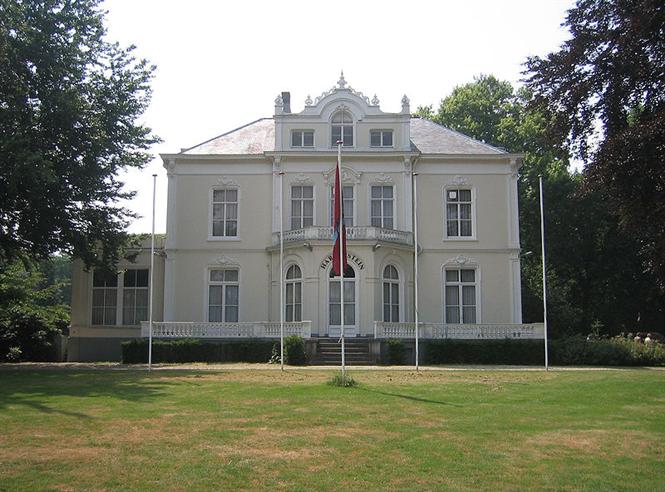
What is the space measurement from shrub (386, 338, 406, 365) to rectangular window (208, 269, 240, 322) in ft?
26.8

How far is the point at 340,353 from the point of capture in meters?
27.6

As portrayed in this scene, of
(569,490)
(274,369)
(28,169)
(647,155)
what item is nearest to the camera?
(569,490)

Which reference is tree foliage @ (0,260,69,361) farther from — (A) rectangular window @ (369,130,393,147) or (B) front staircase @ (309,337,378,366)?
(A) rectangular window @ (369,130,393,147)

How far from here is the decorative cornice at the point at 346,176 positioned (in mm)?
32250

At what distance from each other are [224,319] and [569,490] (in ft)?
82.2

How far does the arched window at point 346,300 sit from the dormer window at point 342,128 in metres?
6.22

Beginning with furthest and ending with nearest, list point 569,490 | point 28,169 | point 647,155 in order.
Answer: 1. point 28,169
2. point 647,155
3. point 569,490

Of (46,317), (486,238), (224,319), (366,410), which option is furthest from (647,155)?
(46,317)

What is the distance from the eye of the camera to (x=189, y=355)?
1103 inches

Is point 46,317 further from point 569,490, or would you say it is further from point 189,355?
point 569,490

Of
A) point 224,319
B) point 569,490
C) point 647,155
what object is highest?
point 647,155

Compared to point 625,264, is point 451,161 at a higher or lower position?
higher

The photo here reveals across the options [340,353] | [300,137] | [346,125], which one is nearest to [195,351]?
[340,353]

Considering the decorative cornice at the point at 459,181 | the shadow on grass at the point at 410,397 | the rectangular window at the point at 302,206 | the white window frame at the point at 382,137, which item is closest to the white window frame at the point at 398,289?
the rectangular window at the point at 302,206
